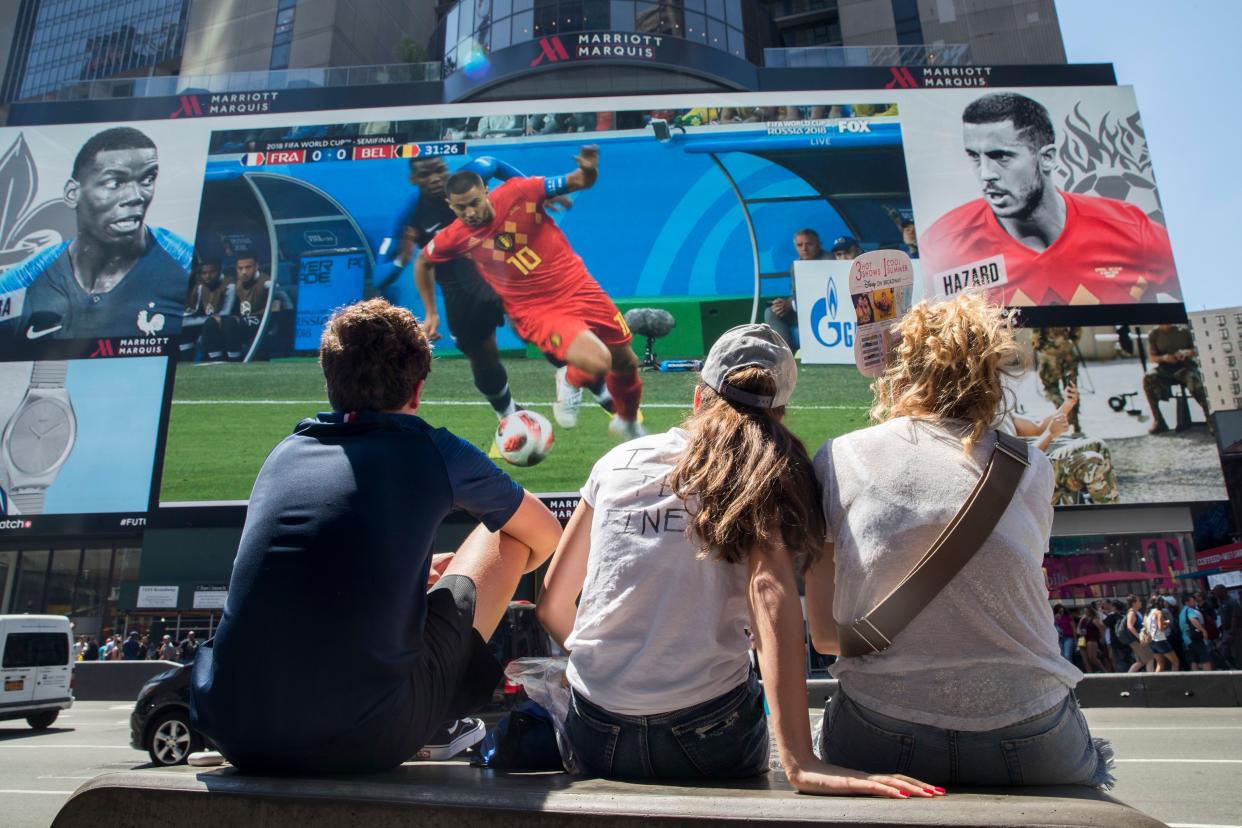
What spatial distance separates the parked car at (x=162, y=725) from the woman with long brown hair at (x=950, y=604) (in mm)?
7747

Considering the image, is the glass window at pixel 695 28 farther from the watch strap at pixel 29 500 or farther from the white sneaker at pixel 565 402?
the watch strap at pixel 29 500

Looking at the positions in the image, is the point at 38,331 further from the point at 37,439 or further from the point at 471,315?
the point at 471,315

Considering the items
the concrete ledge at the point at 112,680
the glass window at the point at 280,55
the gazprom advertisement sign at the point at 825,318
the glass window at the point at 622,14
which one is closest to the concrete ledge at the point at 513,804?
the concrete ledge at the point at 112,680

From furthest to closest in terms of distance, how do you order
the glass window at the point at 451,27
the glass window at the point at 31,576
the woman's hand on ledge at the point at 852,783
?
1. the glass window at the point at 451,27
2. the glass window at the point at 31,576
3. the woman's hand on ledge at the point at 852,783

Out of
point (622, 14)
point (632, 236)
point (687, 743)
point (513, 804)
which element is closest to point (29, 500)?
point (632, 236)

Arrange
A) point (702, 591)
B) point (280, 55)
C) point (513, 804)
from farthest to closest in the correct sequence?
point (280, 55), point (702, 591), point (513, 804)

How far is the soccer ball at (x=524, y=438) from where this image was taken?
2612cm

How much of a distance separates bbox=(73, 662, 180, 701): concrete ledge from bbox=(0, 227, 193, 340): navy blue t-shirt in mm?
13867

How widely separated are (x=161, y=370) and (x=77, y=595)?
29.7 ft

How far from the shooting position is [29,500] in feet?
87.6

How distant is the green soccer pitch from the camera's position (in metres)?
26.2

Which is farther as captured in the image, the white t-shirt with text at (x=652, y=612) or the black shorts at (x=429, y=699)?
the white t-shirt with text at (x=652, y=612)

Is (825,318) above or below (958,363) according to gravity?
above

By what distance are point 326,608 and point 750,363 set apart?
1.20 metres
